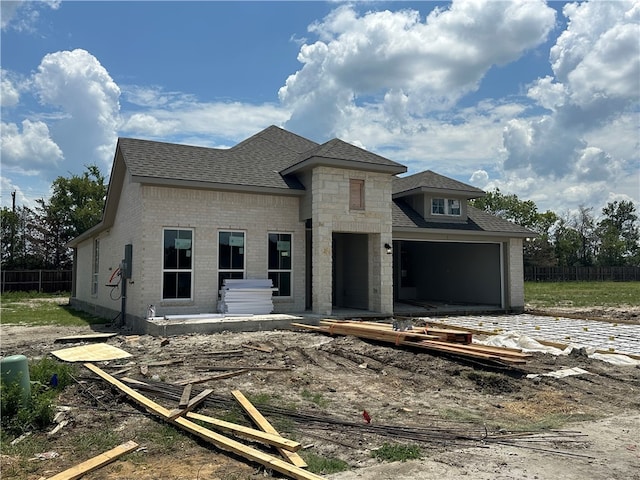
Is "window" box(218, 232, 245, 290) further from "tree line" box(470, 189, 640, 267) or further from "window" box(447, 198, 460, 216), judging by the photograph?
"tree line" box(470, 189, 640, 267)

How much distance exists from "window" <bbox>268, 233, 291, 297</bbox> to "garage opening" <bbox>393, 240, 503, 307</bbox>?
8.07m

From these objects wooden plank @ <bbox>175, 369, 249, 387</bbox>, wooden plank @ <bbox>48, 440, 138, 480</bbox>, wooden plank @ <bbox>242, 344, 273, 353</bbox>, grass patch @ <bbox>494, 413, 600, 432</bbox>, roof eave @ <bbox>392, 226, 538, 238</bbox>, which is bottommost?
grass patch @ <bbox>494, 413, 600, 432</bbox>

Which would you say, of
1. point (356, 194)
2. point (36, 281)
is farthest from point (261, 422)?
point (36, 281)

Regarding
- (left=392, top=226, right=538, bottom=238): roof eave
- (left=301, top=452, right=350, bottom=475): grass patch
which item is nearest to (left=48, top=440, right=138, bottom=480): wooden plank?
(left=301, top=452, right=350, bottom=475): grass patch

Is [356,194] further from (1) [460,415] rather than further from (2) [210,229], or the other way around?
(1) [460,415]

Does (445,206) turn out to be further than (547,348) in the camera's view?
Yes

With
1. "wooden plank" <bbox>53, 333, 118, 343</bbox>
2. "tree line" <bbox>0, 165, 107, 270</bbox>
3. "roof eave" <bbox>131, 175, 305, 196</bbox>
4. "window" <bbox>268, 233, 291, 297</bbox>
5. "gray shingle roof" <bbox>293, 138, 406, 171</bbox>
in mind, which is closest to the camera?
"wooden plank" <bbox>53, 333, 118, 343</bbox>

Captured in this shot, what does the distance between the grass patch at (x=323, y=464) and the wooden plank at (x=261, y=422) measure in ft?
0.28

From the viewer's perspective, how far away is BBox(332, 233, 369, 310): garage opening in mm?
18922

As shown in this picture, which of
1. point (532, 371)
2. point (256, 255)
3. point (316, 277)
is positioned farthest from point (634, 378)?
point (256, 255)

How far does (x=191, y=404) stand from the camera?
6.34 metres

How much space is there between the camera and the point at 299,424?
Answer: 5.96m

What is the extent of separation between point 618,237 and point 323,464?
249 ft

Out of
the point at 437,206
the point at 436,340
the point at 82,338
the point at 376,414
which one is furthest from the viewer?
the point at 437,206
